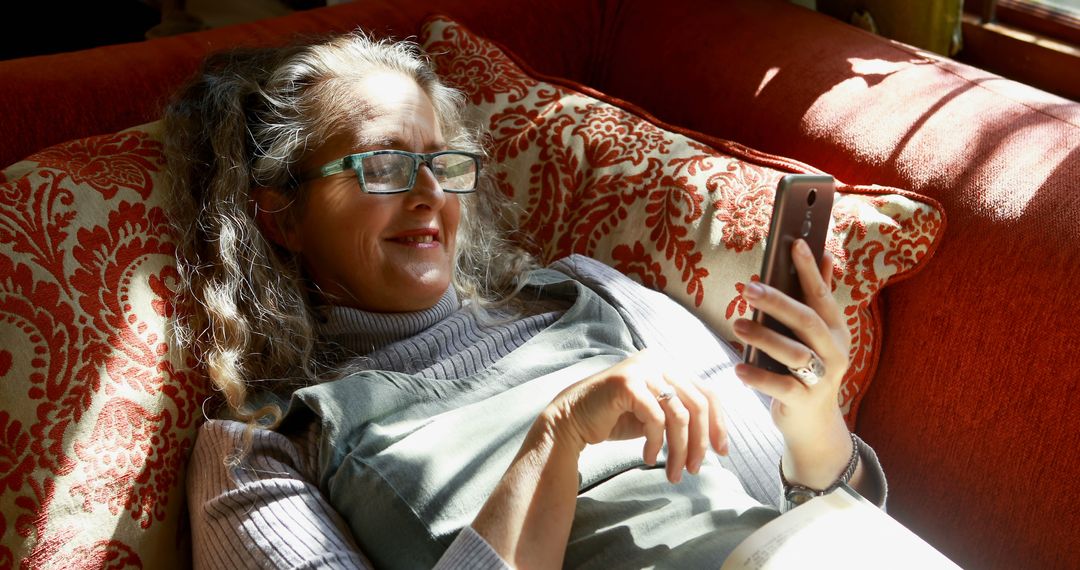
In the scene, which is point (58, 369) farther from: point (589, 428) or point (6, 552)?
point (589, 428)

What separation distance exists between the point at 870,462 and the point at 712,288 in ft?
1.16

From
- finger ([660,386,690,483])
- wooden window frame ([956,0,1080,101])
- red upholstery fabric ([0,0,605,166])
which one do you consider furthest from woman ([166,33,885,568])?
wooden window frame ([956,0,1080,101])

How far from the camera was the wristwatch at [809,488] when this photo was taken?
3.64 ft

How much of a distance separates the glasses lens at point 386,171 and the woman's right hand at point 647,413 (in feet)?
1.36

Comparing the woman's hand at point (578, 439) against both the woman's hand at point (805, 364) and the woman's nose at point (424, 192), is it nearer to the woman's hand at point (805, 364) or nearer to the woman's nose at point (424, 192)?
the woman's hand at point (805, 364)

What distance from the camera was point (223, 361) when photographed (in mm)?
1192

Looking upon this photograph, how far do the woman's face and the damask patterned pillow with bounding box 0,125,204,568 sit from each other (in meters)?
0.21

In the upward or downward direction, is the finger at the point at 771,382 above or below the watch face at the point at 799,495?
above

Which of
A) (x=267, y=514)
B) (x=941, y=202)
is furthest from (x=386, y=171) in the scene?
(x=941, y=202)

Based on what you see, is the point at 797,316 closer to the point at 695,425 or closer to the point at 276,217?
the point at 695,425

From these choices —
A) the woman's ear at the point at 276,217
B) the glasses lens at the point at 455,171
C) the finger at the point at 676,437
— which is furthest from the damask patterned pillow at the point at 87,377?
the finger at the point at 676,437

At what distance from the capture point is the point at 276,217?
4.37 feet

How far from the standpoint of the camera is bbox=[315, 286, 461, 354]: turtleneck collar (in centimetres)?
128

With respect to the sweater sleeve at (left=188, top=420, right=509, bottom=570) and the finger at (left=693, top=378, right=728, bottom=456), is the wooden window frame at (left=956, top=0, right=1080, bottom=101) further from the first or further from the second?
the sweater sleeve at (left=188, top=420, right=509, bottom=570)
